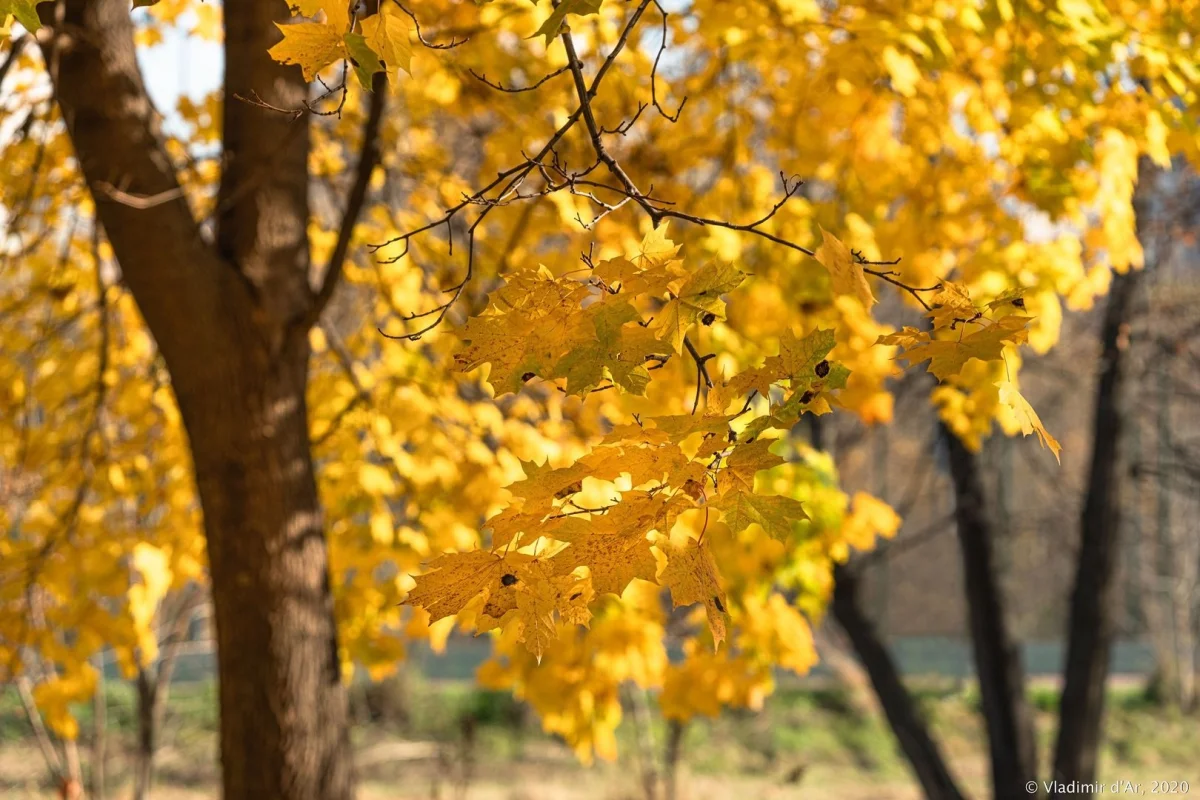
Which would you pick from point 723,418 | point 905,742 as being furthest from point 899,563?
point 723,418

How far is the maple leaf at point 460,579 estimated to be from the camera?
125 centimetres

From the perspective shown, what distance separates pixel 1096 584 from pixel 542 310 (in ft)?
16.8

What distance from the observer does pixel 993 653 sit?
579 centimetres

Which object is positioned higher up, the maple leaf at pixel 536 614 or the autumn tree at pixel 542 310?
the autumn tree at pixel 542 310

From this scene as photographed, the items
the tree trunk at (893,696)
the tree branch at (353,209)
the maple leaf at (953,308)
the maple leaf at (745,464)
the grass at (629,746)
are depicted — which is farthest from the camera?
the grass at (629,746)

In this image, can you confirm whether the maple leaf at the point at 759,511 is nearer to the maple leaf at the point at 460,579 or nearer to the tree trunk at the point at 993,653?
the maple leaf at the point at 460,579

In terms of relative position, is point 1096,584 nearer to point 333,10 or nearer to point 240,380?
point 240,380

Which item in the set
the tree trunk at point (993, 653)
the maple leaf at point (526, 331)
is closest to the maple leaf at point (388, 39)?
the maple leaf at point (526, 331)

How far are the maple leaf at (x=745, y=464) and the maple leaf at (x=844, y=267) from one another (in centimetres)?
26

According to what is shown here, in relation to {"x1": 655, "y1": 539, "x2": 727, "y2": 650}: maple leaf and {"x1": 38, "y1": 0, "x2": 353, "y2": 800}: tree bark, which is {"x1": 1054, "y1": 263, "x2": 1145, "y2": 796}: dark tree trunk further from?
{"x1": 655, "y1": 539, "x2": 727, "y2": 650}: maple leaf

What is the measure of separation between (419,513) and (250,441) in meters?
1.22

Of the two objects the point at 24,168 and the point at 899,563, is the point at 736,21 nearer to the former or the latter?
the point at 24,168

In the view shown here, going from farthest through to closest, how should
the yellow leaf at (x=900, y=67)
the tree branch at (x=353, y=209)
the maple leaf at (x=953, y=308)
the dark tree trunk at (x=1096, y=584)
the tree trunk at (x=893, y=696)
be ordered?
the tree trunk at (x=893, y=696) < the dark tree trunk at (x=1096, y=584) < the yellow leaf at (x=900, y=67) < the tree branch at (x=353, y=209) < the maple leaf at (x=953, y=308)

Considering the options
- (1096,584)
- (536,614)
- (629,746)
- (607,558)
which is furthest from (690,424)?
(629,746)
